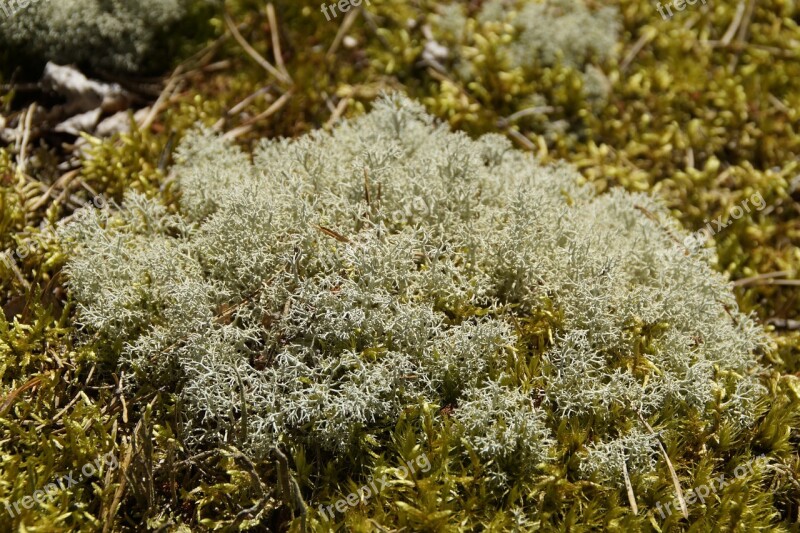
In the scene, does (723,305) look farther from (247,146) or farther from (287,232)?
(247,146)

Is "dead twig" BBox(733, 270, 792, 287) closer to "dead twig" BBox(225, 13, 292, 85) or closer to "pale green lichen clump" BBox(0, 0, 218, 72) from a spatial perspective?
"dead twig" BBox(225, 13, 292, 85)

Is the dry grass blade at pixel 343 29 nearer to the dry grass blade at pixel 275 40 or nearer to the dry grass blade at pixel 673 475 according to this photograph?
the dry grass blade at pixel 275 40

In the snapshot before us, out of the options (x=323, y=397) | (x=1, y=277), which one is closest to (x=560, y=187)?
(x=323, y=397)

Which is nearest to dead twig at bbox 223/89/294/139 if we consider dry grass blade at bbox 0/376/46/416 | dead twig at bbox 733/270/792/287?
dry grass blade at bbox 0/376/46/416

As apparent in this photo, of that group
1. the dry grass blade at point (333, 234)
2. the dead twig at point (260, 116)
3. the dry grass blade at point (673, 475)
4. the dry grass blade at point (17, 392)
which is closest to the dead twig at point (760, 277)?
the dry grass blade at point (673, 475)

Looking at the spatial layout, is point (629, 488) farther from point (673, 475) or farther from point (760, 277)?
point (760, 277)

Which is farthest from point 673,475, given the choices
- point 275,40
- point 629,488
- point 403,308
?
point 275,40
